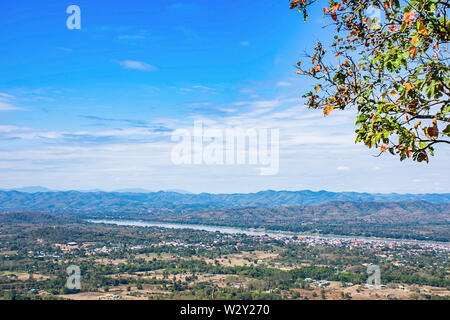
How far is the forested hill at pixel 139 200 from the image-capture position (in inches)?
5399

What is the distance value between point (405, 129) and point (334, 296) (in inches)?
906

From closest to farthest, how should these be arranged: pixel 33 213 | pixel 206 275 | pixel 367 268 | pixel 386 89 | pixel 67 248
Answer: pixel 386 89 → pixel 206 275 → pixel 367 268 → pixel 67 248 → pixel 33 213

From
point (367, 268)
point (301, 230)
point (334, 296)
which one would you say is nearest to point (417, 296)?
point (334, 296)

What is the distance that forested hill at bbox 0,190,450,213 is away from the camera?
137 metres

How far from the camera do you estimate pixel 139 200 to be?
175 m

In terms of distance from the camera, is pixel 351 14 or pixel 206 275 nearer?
pixel 351 14

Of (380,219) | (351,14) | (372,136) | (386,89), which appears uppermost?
(351,14)

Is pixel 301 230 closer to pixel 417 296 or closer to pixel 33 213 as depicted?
pixel 417 296

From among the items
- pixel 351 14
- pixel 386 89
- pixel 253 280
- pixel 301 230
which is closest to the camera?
pixel 386 89
